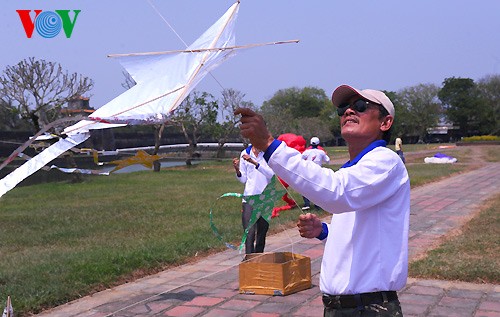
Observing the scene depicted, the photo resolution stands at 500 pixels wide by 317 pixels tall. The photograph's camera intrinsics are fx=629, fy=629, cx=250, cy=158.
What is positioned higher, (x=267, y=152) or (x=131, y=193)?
(x=267, y=152)

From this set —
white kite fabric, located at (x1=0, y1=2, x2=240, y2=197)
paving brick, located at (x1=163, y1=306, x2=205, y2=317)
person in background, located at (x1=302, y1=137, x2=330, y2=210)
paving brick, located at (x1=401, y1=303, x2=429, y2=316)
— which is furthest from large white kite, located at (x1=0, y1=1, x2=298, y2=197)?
person in background, located at (x1=302, y1=137, x2=330, y2=210)

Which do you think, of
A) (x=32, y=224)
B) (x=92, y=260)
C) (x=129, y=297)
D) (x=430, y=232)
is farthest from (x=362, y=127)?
(x=32, y=224)

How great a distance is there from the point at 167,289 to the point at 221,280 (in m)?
0.62

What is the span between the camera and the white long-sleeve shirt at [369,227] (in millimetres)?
2463

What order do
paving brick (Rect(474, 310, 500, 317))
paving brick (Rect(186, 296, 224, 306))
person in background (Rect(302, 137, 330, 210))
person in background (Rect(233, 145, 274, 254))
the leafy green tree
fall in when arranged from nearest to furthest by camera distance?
paving brick (Rect(474, 310, 500, 317))
paving brick (Rect(186, 296, 224, 306))
person in background (Rect(233, 145, 274, 254))
person in background (Rect(302, 137, 330, 210))
the leafy green tree

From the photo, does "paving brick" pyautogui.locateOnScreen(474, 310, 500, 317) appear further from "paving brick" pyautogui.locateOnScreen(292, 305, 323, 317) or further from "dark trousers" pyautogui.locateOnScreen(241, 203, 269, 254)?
"dark trousers" pyautogui.locateOnScreen(241, 203, 269, 254)

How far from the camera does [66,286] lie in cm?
622

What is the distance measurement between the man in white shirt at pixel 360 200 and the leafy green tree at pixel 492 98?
7067cm

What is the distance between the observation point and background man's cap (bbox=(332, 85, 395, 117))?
2.71m

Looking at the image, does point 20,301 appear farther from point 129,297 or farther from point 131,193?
point 131,193

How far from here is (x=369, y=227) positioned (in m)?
2.60

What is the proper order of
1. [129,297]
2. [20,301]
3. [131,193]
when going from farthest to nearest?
[131,193] → [129,297] → [20,301]

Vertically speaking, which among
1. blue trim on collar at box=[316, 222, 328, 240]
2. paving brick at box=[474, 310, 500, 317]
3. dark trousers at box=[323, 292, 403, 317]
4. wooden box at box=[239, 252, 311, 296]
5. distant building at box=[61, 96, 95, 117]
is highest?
distant building at box=[61, 96, 95, 117]

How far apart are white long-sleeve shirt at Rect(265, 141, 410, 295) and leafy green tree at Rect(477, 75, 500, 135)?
70731mm
